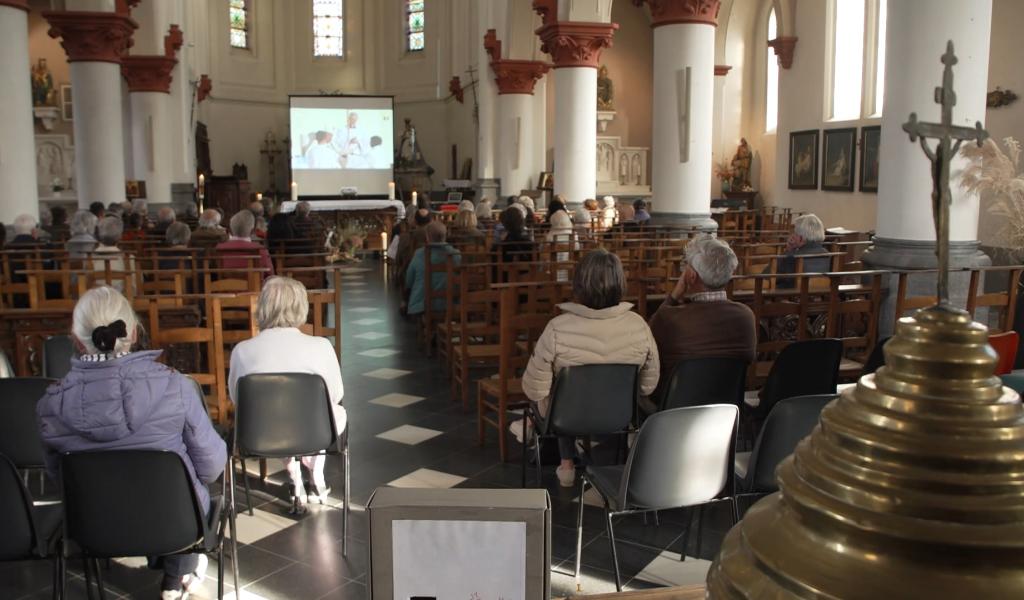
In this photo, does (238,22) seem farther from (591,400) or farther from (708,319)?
(591,400)

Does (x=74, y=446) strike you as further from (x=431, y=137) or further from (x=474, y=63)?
(x=431, y=137)

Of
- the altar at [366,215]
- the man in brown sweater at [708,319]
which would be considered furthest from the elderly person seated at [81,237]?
the altar at [366,215]

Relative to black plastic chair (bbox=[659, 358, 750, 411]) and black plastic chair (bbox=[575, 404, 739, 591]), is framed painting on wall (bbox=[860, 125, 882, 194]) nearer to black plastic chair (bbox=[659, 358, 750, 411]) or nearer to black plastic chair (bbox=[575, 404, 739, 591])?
black plastic chair (bbox=[659, 358, 750, 411])

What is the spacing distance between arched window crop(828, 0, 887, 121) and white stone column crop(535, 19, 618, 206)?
4664mm

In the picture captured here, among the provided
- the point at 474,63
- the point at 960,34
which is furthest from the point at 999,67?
the point at 474,63

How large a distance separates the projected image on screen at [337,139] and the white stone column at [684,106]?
15.9 metres

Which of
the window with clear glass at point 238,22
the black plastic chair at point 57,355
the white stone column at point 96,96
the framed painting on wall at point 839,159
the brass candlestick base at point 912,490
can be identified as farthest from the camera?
the window with clear glass at point 238,22

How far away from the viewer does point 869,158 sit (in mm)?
14617

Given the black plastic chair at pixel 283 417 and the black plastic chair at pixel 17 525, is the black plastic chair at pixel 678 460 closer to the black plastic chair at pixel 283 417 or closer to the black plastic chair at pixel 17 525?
the black plastic chair at pixel 283 417

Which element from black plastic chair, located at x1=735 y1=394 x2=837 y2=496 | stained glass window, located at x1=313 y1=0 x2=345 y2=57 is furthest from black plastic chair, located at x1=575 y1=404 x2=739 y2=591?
stained glass window, located at x1=313 y1=0 x2=345 y2=57

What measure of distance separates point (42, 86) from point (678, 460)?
20.6m

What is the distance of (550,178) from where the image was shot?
19094mm

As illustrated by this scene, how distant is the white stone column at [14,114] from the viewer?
33.1ft

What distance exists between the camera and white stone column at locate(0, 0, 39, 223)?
10.1m
